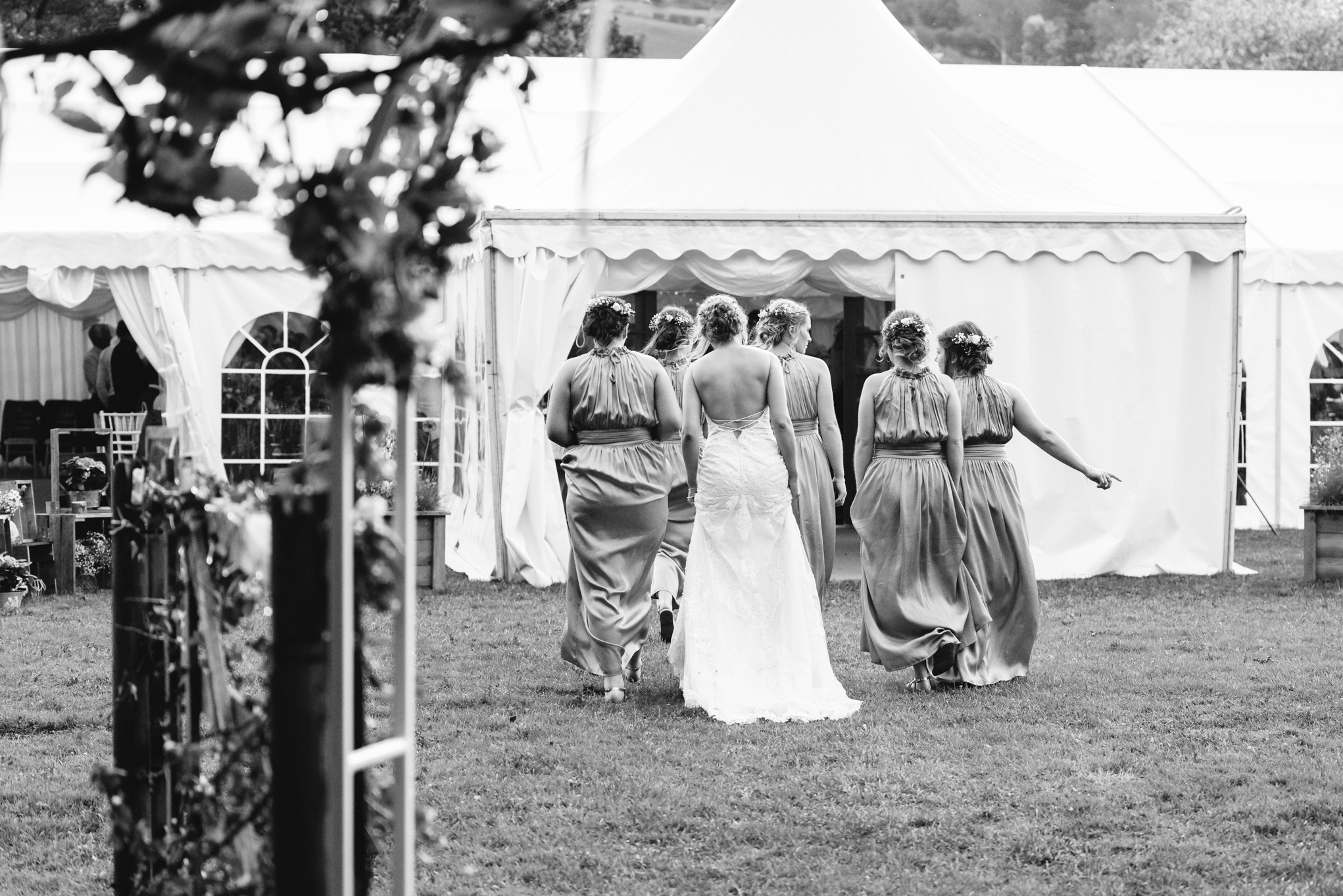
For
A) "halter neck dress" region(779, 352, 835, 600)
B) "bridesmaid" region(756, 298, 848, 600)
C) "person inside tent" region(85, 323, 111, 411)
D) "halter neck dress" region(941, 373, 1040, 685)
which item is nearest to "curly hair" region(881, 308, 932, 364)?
"halter neck dress" region(941, 373, 1040, 685)

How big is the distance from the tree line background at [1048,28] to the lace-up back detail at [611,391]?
163cm

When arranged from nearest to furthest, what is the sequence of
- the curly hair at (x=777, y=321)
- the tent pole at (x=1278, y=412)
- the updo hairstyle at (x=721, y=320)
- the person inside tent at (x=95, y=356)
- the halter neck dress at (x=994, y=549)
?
the updo hairstyle at (x=721, y=320) < the halter neck dress at (x=994, y=549) < the curly hair at (x=777, y=321) < the tent pole at (x=1278, y=412) < the person inside tent at (x=95, y=356)

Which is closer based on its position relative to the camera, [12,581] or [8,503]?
[12,581]

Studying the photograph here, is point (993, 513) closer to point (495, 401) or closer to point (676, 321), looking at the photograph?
→ point (676, 321)

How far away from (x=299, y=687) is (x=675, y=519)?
22.6 feet

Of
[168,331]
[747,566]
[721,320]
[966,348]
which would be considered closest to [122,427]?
[168,331]

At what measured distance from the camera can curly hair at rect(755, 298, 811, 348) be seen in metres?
8.41

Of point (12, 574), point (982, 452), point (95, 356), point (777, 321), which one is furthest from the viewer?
point (95, 356)

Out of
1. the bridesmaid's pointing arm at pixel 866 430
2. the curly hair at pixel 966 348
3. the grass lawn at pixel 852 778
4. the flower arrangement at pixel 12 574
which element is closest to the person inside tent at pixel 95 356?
the flower arrangement at pixel 12 574

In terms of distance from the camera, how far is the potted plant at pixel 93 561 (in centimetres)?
1077

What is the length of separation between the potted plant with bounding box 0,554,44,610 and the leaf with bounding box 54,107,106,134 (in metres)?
8.52

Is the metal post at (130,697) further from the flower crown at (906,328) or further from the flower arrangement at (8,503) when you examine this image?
the flower arrangement at (8,503)

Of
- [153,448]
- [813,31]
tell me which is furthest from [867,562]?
[813,31]

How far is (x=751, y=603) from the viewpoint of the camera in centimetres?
648
